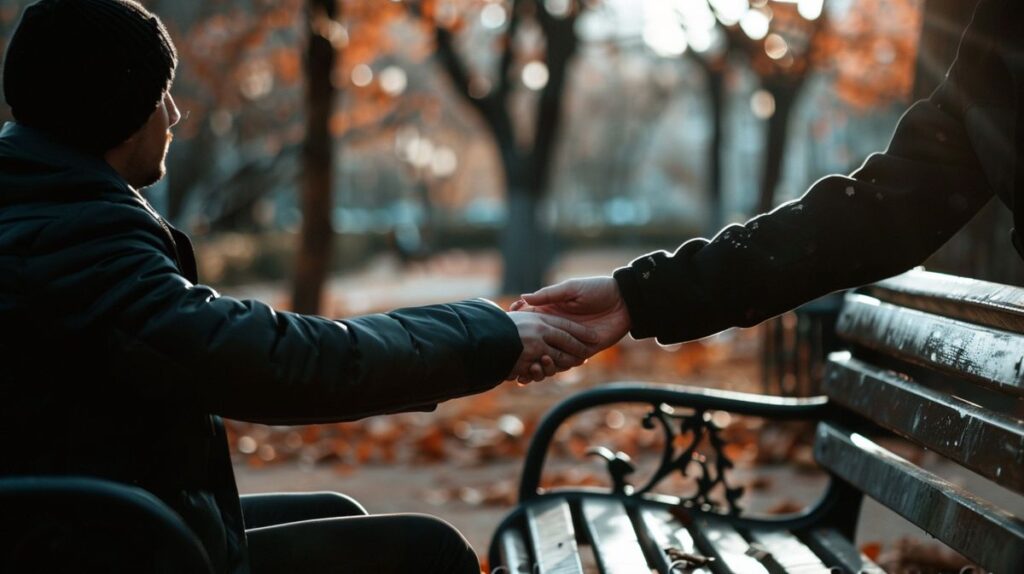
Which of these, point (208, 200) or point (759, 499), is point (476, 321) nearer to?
point (759, 499)

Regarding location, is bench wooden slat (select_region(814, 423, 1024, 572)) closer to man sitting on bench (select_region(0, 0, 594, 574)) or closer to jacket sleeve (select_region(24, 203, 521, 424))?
man sitting on bench (select_region(0, 0, 594, 574))

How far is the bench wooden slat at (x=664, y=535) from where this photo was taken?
115 inches

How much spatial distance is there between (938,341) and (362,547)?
1.24 metres

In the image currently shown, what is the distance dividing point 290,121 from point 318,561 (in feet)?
120

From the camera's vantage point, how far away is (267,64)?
1238 inches

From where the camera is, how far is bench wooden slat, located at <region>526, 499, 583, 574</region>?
2.87 m

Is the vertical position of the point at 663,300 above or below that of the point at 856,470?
above

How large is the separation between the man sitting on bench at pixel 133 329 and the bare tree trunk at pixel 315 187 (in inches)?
405

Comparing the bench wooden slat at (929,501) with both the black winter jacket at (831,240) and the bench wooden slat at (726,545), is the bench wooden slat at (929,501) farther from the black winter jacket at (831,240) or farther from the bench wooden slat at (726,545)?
the black winter jacket at (831,240)

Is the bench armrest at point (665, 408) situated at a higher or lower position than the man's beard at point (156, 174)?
lower

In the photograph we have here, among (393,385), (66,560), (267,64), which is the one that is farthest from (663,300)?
(267,64)

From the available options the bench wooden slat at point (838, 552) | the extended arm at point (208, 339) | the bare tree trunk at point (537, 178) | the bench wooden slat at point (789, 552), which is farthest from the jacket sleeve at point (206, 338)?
the bare tree trunk at point (537, 178)

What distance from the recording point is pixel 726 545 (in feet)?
10.3

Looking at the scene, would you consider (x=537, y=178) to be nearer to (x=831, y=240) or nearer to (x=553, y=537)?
(x=553, y=537)
